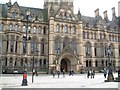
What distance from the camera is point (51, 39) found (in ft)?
190

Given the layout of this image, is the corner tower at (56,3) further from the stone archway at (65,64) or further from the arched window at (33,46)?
the stone archway at (65,64)

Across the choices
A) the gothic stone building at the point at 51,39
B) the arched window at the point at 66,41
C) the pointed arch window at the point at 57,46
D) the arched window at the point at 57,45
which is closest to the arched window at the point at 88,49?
the gothic stone building at the point at 51,39

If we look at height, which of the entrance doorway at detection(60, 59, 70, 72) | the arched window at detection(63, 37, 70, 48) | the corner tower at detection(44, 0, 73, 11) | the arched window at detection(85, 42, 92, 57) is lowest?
the entrance doorway at detection(60, 59, 70, 72)

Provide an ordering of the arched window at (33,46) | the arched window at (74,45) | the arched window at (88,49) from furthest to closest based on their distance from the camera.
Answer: the arched window at (88,49) → the arched window at (74,45) → the arched window at (33,46)

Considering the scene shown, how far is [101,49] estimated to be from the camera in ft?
222

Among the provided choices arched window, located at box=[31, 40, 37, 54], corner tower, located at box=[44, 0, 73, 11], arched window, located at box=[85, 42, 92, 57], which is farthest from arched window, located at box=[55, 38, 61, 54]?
corner tower, located at box=[44, 0, 73, 11]

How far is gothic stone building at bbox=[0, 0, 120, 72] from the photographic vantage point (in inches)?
2144

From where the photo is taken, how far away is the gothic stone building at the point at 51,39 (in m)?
54.5

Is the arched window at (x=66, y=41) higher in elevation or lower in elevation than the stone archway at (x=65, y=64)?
higher

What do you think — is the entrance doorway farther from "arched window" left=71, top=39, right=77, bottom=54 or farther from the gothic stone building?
"arched window" left=71, top=39, right=77, bottom=54

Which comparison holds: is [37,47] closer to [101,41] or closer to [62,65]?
[62,65]

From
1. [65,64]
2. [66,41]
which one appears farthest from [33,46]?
[65,64]

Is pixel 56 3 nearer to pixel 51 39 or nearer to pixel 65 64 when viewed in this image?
pixel 51 39

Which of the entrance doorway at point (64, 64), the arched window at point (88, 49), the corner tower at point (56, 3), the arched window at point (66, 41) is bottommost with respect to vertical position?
the entrance doorway at point (64, 64)
